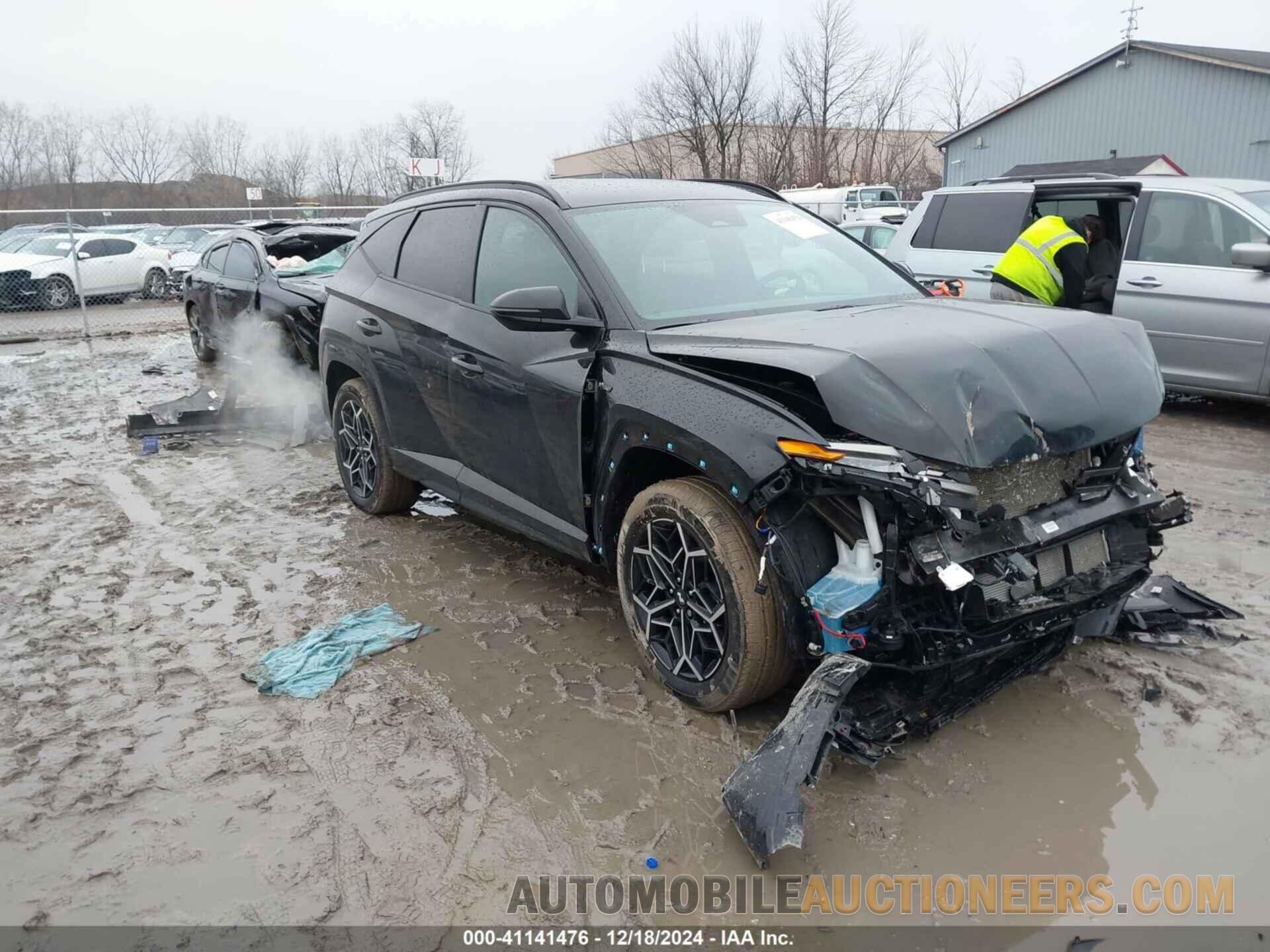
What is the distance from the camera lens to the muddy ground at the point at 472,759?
2.72 metres

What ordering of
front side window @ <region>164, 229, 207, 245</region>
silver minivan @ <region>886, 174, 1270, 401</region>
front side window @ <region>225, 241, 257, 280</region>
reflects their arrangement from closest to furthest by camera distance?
silver minivan @ <region>886, 174, 1270, 401</region> → front side window @ <region>225, 241, 257, 280</region> → front side window @ <region>164, 229, 207, 245</region>

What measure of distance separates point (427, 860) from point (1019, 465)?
7.32ft

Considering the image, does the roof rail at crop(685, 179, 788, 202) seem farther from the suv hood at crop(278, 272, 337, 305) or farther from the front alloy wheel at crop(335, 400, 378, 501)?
the suv hood at crop(278, 272, 337, 305)

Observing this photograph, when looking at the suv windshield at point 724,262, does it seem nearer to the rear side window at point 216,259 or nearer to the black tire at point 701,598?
the black tire at point 701,598

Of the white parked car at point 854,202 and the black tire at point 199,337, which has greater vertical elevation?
the white parked car at point 854,202

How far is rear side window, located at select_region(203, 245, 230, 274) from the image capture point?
1077cm

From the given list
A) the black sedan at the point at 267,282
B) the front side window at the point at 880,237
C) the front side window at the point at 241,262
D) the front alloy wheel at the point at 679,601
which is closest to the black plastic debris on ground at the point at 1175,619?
the front alloy wheel at the point at 679,601

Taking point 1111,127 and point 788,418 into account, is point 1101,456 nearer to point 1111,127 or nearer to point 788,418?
point 788,418

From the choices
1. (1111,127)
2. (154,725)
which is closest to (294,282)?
(154,725)

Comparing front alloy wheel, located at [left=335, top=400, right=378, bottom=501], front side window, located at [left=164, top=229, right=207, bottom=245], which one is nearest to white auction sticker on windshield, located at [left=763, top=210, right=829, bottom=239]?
front alloy wheel, located at [left=335, top=400, right=378, bottom=501]

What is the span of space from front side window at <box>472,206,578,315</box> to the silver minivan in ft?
→ 14.3

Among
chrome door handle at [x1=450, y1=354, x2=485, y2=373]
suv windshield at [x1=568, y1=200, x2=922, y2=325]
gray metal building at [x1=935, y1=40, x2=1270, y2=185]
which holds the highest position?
gray metal building at [x1=935, y1=40, x2=1270, y2=185]

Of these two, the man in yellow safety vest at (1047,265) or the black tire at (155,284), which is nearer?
the man in yellow safety vest at (1047,265)

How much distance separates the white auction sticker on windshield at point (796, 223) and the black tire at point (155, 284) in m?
19.6
